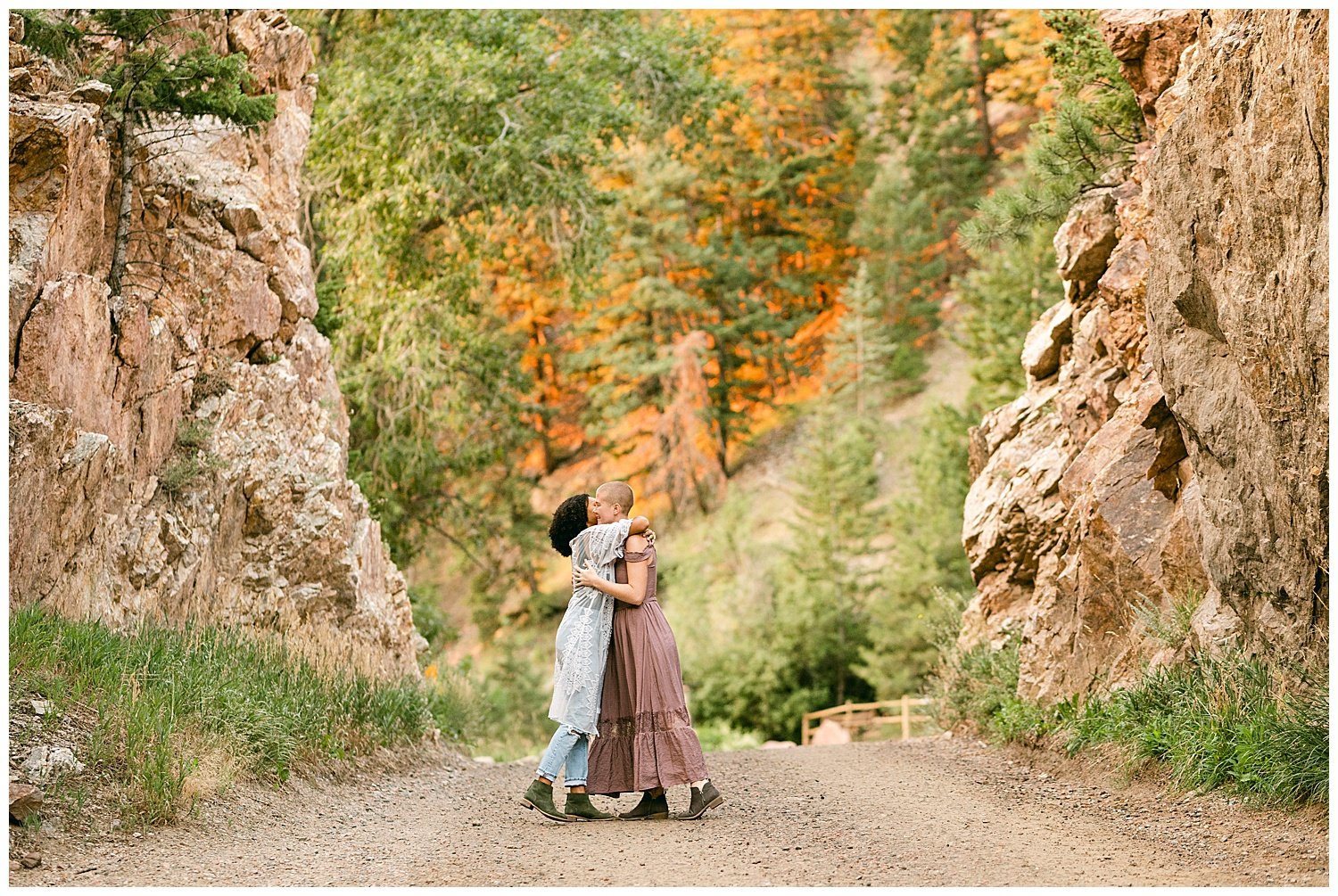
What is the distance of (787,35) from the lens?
41938mm

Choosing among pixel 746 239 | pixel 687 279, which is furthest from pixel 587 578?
pixel 746 239

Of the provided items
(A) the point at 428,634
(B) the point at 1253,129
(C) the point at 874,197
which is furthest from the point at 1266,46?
(C) the point at 874,197

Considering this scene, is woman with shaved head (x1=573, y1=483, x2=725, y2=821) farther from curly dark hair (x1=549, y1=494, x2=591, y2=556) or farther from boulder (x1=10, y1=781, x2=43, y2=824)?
boulder (x1=10, y1=781, x2=43, y2=824)

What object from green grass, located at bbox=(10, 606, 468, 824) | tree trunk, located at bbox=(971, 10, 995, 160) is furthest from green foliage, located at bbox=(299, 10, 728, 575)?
tree trunk, located at bbox=(971, 10, 995, 160)

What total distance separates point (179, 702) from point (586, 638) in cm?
235

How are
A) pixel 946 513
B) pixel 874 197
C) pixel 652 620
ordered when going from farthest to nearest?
pixel 874 197 < pixel 946 513 < pixel 652 620

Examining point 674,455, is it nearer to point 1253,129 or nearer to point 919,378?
point 919,378

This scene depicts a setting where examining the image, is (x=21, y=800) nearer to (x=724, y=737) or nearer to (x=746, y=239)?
(x=724, y=737)

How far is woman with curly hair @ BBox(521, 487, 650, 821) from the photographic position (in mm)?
6484

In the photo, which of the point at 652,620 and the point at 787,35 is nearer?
the point at 652,620

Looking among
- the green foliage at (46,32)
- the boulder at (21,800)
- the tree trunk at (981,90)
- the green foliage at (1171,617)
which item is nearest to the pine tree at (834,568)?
the tree trunk at (981,90)

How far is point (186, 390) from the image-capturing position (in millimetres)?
9227

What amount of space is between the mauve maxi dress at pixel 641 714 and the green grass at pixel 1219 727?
289 centimetres

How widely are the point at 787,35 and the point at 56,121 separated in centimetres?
3767
